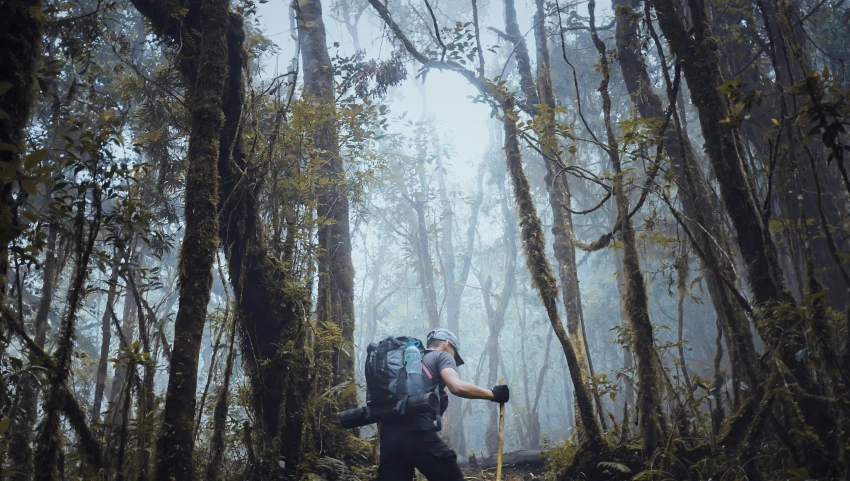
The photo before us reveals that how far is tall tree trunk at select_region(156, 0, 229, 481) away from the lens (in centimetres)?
379

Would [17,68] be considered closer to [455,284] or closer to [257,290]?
[257,290]

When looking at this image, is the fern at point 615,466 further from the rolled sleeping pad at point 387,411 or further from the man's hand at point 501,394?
the rolled sleeping pad at point 387,411

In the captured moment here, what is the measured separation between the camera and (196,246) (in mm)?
4312

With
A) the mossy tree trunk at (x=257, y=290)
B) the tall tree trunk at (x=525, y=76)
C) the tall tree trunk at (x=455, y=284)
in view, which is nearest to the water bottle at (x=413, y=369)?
the mossy tree trunk at (x=257, y=290)

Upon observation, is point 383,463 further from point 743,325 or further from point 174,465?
point 743,325

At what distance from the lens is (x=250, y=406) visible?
529 cm

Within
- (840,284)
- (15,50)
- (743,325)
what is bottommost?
(743,325)

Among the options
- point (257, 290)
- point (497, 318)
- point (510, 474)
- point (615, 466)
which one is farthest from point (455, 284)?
point (615, 466)

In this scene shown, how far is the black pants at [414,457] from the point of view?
4.43 meters

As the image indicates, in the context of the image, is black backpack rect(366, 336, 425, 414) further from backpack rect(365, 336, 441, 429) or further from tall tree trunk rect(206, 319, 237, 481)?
tall tree trunk rect(206, 319, 237, 481)

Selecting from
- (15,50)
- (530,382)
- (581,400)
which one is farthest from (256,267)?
(530,382)

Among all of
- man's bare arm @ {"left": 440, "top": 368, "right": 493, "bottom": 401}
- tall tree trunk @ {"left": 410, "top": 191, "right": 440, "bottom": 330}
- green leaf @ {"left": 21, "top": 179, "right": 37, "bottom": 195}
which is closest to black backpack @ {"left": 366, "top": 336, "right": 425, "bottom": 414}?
man's bare arm @ {"left": 440, "top": 368, "right": 493, "bottom": 401}

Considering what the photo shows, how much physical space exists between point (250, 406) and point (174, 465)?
1.54 meters

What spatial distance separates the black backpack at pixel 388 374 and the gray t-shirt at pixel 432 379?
112 mm
